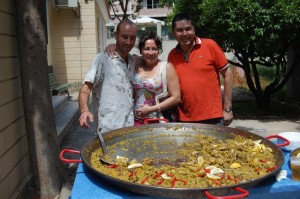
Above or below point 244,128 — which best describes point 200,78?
above

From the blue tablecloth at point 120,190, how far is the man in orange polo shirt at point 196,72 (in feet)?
4.04

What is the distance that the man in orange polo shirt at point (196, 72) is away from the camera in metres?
2.90

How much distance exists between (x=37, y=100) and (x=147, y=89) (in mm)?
1454

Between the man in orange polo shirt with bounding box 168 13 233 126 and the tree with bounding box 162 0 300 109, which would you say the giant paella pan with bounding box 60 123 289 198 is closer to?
the man in orange polo shirt with bounding box 168 13 233 126

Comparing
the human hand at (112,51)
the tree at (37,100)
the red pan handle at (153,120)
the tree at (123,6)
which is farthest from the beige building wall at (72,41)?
the red pan handle at (153,120)

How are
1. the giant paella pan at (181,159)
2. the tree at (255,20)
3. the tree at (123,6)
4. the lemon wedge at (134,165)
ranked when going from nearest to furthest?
the giant paella pan at (181,159) → the lemon wedge at (134,165) → the tree at (255,20) → the tree at (123,6)

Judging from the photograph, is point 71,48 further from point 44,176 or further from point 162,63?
point 162,63

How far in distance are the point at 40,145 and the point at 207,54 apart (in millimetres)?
2044

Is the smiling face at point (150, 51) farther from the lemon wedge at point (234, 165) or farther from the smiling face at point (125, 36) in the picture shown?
the lemon wedge at point (234, 165)

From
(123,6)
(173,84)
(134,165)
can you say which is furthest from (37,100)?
(123,6)

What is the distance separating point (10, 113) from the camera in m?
3.51

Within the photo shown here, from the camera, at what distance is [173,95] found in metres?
2.72

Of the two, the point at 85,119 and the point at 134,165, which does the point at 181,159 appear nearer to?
the point at 134,165

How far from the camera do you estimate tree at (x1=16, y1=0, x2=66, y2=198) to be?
3465 mm
